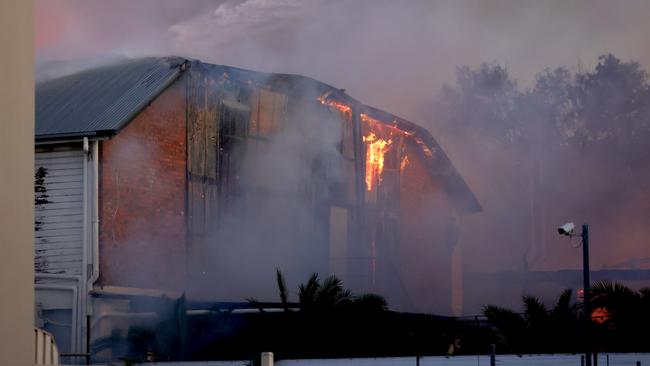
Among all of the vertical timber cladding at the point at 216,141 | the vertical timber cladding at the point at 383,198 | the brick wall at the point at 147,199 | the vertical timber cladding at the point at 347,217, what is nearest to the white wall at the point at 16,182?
the brick wall at the point at 147,199

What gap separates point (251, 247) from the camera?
27156 millimetres

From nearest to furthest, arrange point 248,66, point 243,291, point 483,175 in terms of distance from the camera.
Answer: point 243,291
point 248,66
point 483,175

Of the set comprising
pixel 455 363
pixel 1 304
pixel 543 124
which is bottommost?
pixel 455 363

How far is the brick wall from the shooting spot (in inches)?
918

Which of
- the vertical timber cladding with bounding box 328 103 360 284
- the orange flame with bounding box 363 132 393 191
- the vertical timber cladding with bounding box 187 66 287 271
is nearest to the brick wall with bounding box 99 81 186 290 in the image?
the vertical timber cladding with bounding box 187 66 287 271

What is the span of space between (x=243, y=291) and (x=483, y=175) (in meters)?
16.3

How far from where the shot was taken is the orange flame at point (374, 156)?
31.2m

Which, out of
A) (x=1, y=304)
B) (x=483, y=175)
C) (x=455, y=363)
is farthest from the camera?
(x=483, y=175)

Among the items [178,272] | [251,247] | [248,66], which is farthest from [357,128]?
[178,272]

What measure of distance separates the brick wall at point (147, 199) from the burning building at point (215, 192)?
3 centimetres

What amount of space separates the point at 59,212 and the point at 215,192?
3947 mm

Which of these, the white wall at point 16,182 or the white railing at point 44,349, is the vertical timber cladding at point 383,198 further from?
the white wall at point 16,182

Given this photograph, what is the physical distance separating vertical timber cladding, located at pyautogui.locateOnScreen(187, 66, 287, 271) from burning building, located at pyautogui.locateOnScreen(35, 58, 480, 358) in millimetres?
35

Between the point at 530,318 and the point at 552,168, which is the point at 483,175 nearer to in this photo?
the point at 552,168
